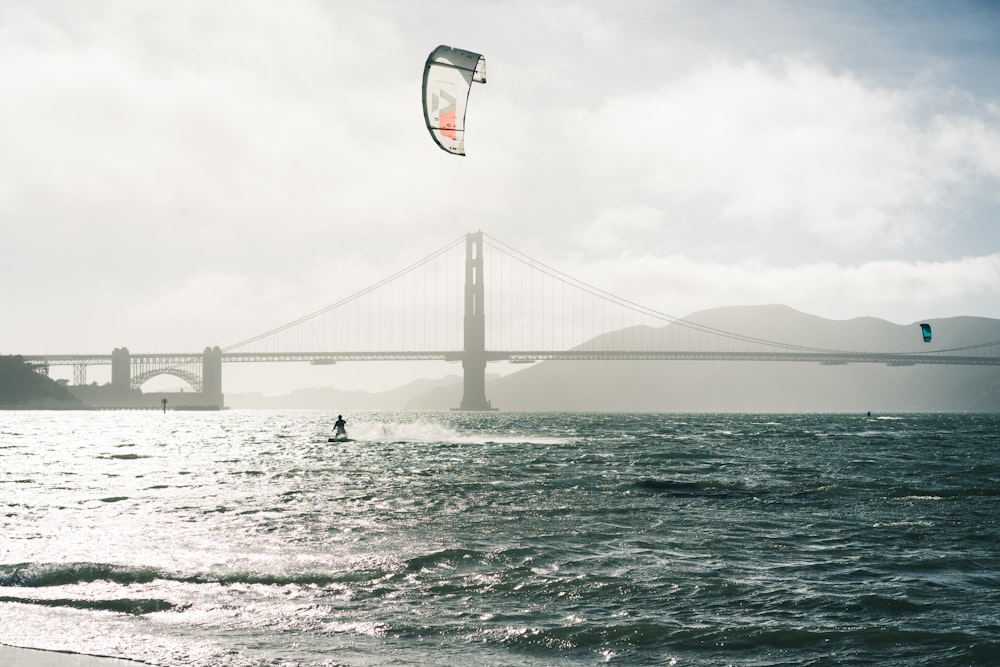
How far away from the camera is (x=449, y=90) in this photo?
21.8m

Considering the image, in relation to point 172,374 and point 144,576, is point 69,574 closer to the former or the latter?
point 144,576

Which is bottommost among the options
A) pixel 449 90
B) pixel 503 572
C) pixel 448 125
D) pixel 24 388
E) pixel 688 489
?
pixel 688 489

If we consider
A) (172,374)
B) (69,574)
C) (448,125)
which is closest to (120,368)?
(172,374)

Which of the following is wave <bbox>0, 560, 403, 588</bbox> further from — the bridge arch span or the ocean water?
the bridge arch span

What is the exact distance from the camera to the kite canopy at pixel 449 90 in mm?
20562

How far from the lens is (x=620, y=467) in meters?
30.5

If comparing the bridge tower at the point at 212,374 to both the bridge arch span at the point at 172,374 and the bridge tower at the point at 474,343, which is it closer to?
the bridge arch span at the point at 172,374

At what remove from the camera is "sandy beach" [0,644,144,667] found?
790cm

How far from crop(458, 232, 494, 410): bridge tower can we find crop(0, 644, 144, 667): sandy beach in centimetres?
13415

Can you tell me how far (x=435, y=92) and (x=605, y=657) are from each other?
52.6 ft

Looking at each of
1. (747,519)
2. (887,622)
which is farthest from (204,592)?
(747,519)

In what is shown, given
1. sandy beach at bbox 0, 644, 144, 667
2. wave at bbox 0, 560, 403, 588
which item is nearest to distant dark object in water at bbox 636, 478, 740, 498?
wave at bbox 0, 560, 403, 588

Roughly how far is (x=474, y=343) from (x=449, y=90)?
123 meters

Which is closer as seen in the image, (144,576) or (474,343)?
(144,576)
